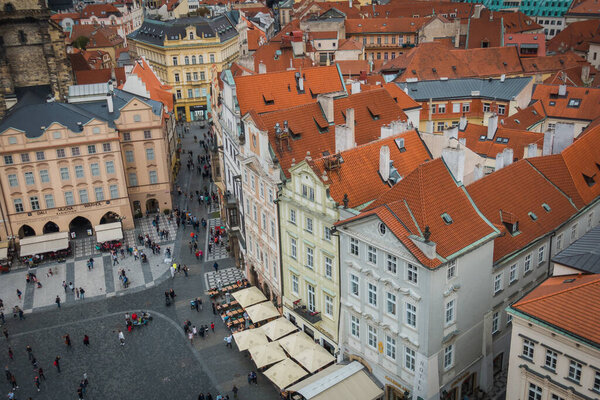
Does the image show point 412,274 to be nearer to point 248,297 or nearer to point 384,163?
point 384,163

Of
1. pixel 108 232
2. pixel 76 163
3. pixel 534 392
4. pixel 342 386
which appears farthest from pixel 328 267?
pixel 76 163

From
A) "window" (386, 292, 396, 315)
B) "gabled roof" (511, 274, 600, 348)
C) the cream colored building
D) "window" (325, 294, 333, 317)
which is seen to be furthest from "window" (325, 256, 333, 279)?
the cream colored building

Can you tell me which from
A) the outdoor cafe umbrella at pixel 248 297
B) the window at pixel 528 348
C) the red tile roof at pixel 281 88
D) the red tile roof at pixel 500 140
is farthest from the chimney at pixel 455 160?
the red tile roof at pixel 281 88

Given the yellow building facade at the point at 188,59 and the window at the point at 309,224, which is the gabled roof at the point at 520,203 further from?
the yellow building facade at the point at 188,59

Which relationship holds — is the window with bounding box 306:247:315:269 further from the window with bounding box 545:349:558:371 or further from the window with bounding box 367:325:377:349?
the window with bounding box 545:349:558:371

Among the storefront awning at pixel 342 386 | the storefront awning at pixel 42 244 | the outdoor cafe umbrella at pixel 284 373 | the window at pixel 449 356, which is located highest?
the window at pixel 449 356

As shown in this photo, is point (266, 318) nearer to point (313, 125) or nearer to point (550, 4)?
point (313, 125)

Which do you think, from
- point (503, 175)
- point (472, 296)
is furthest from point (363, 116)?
point (472, 296)
